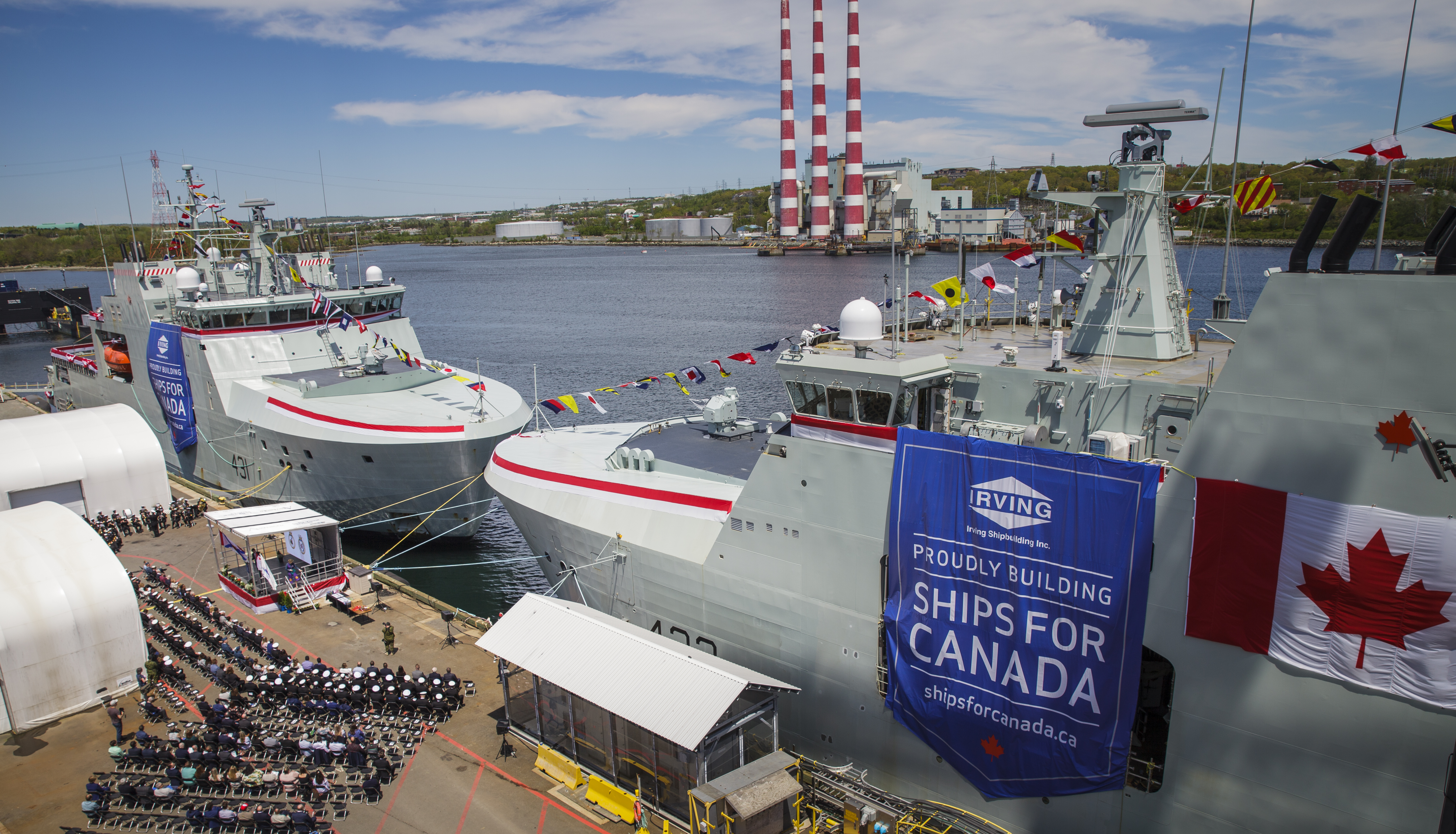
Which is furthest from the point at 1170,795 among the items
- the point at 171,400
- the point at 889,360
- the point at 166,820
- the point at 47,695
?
the point at 171,400

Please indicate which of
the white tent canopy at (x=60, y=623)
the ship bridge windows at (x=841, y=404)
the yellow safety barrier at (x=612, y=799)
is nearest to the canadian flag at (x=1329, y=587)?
the ship bridge windows at (x=841, y=404)

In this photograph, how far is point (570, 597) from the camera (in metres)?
18.5

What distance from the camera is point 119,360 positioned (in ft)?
123

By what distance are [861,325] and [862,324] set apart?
23 millimetres

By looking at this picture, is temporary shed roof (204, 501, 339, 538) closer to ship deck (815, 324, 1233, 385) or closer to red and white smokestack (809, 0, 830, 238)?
ship deck (815, 324, 1233, 385)

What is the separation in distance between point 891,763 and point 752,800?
2820mm

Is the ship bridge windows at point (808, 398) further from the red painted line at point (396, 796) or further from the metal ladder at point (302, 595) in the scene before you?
the metal ladder at point (302, 595)

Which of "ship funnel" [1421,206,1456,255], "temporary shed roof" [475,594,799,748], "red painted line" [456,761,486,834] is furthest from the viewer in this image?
"red painted line" [456,761,486,834]

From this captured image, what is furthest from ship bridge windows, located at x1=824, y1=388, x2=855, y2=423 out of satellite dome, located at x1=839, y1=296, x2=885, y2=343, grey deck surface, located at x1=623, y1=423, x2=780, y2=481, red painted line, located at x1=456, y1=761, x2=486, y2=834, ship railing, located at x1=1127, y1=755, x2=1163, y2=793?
red painted line, located at x1=456, y1=761, x2=486, y2=834

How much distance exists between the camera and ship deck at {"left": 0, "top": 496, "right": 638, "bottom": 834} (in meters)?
12.8

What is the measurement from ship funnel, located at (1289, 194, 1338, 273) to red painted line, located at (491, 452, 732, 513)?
910 centimetres

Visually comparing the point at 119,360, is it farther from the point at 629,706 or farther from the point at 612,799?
the point at 629,706

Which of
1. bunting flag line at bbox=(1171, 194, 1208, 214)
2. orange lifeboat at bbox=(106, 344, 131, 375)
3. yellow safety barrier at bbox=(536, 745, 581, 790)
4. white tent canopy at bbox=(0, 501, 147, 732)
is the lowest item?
yellow safety barrier at bbox=(536, 745, 581, 790)

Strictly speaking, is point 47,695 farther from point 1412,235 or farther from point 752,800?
point 1412,235
